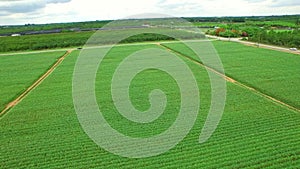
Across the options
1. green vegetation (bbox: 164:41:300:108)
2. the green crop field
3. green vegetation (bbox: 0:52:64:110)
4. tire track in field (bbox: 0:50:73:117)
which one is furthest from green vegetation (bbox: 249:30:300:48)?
green vegetation (bbox: 0:52:64:110)

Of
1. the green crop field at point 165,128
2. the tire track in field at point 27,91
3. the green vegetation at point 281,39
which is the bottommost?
the green crop field at point 165,128

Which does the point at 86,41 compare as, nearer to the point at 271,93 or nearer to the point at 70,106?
the point at 70,106

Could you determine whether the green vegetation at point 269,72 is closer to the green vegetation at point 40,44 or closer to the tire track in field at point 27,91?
the tire track in field at point 27,91

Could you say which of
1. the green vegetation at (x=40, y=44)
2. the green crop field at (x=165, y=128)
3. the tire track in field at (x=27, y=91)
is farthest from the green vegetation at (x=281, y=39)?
the tire track in field at (x=27, y=91)

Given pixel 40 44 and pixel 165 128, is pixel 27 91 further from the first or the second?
pixel 40 44

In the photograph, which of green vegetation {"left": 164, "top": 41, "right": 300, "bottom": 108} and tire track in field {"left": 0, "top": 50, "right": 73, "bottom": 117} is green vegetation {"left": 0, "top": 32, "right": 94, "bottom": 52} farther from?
green vegetation {"left": 164, "top": 41, "right": 300, "bottom": 108}

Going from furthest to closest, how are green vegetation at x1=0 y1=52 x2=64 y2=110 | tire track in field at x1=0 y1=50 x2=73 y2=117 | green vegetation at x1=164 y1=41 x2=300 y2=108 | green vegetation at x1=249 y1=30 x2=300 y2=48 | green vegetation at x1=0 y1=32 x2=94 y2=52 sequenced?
green vegetation at x1=0 y1=32 x2=94 y2=52 < green vegetation at x1=249 y1=30 x2=300 y2=48 < green vegetation at x1=0 y1=52 x2=64 y2=110 < green vegetation at x1=164 y1=41 x2=300 y2=108 < tire track in field at x1=0 y1=50 x2=73 y2=117

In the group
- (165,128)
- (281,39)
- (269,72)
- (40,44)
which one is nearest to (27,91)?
(165,128)

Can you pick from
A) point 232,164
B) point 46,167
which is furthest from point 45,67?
point 232,164
